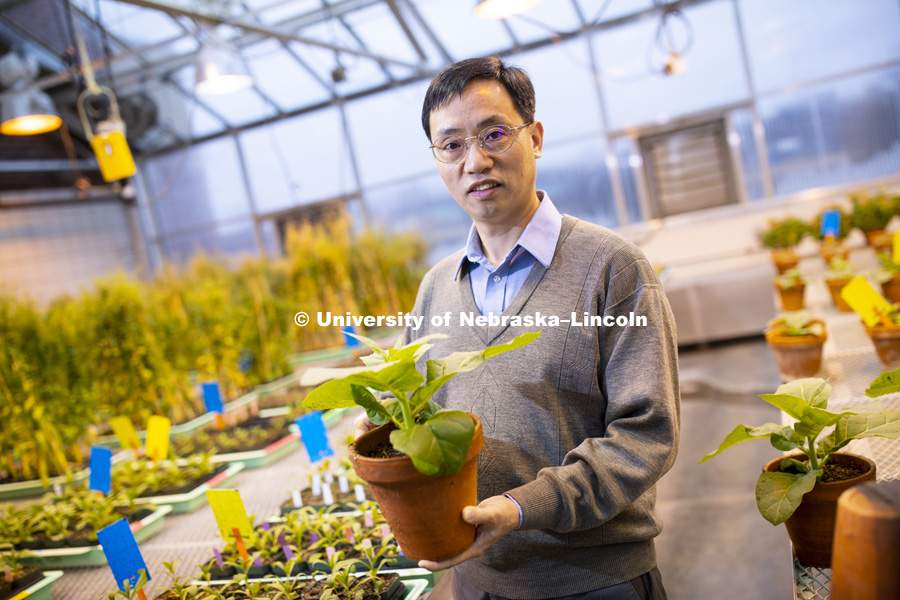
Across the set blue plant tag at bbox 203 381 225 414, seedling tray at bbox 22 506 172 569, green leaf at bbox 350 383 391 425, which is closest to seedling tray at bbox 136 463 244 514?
seedling tray at bbox 22 506 172 569

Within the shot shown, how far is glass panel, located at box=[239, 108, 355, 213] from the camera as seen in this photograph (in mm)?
9383

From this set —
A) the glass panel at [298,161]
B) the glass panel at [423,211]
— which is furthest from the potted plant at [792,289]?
the glass panel at [298,161]

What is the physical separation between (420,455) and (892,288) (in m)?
2.34

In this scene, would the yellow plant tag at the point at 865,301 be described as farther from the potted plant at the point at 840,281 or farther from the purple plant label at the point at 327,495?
the purple plant label at the point at 327,495

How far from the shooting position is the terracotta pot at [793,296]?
2.94 m

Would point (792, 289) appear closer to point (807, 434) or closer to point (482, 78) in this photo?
point (807, 434)

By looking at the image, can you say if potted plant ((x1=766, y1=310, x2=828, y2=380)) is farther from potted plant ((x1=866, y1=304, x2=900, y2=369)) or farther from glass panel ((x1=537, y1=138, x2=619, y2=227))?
glass panel ((x1=537, y1=138, x2=619, y2=227))

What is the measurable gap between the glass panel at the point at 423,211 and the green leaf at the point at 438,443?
8.28 metres

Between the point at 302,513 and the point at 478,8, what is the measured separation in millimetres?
2950

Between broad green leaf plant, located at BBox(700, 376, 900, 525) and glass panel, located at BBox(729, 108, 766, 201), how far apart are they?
747cm

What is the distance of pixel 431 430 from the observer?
85 cm

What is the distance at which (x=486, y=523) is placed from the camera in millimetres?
898

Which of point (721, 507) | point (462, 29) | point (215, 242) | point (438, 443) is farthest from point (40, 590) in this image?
point (215, 242)

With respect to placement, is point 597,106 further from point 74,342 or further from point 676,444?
point 676,444
